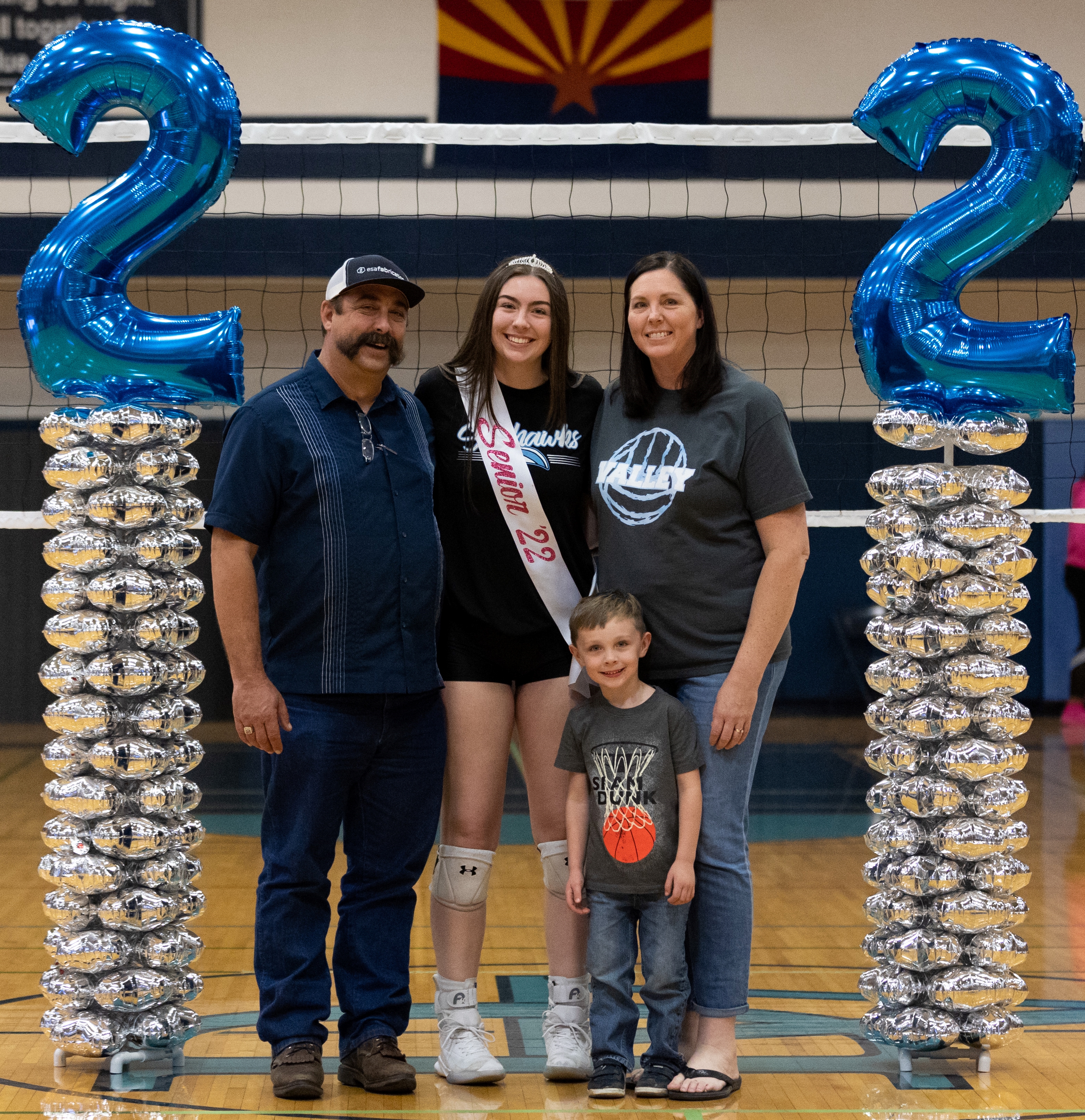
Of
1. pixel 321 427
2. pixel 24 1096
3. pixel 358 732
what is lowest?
pixel 24 1096

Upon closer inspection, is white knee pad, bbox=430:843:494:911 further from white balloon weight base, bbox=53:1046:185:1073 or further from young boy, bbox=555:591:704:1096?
white balloon weight base, bbox=53:1046:185:1073

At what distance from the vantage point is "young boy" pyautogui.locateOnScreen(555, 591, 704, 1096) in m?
2.86

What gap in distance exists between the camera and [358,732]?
2.93m

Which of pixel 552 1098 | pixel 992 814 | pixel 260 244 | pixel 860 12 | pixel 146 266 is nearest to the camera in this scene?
pixel 552 1098

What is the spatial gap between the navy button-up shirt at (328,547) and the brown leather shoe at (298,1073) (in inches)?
30.2

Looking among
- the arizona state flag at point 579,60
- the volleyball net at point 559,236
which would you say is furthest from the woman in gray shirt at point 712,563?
the arizona state flag at point 579,60

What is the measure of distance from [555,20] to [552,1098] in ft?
28.1

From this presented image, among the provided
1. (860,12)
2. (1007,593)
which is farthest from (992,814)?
(860,12)

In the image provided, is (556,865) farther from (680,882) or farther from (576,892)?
(680,882)

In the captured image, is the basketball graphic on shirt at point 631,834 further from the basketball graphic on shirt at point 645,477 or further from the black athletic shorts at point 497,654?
the basketball graphic on shirt at point 645,477

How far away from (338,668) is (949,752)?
1377mm

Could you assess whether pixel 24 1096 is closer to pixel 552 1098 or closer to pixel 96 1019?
pixel 96 1019

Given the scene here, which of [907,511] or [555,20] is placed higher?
[555,20]

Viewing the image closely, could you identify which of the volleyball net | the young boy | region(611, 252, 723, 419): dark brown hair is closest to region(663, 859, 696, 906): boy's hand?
the young boy
